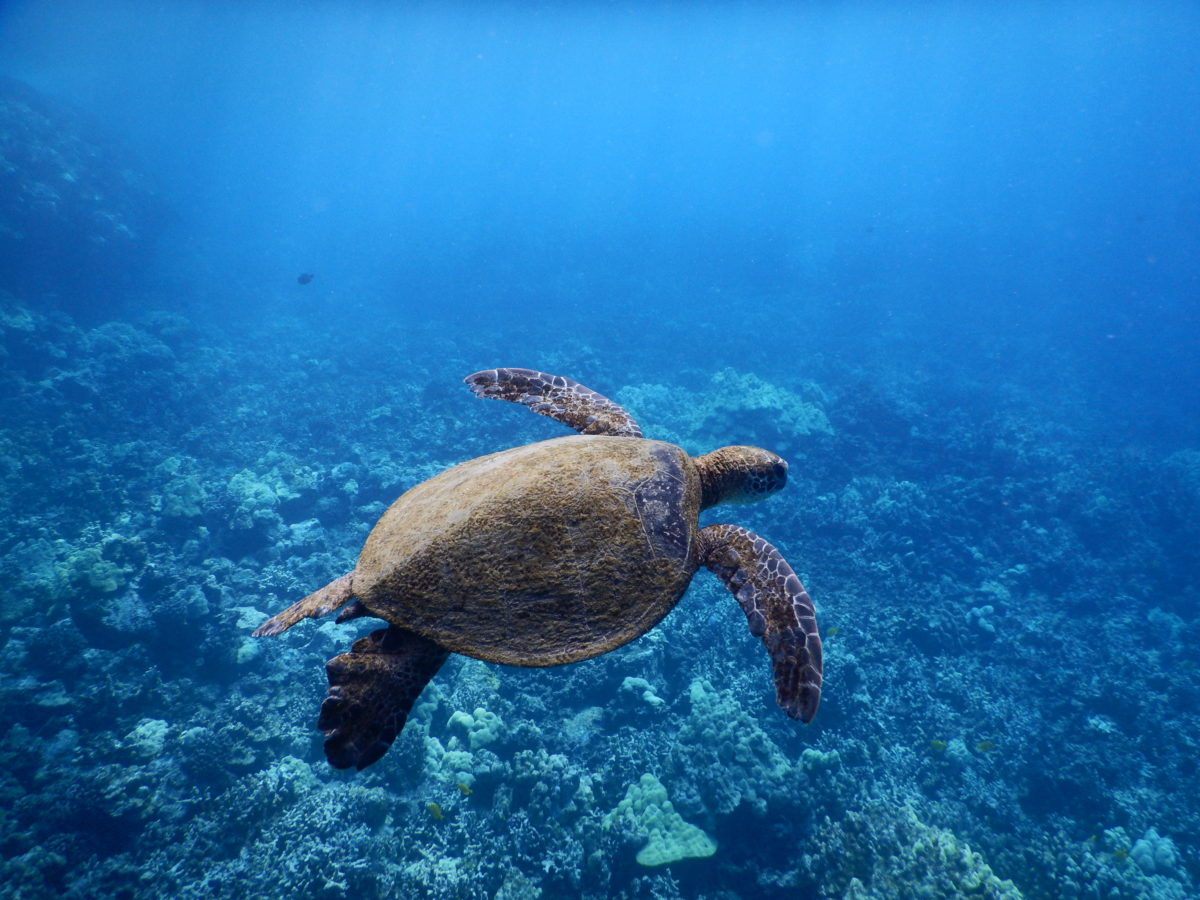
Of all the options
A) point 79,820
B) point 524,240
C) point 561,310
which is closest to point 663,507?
point 79,820

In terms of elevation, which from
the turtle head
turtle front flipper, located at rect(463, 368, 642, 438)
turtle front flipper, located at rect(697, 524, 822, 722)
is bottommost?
turtle front flipper, located at rect(697, 524, 822, 722)

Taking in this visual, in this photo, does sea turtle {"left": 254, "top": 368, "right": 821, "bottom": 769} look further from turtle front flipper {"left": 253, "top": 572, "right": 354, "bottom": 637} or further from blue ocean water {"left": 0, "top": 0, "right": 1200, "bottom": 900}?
blue ocean water {"left": 0, "top": 0, "right": 1200, "bottom": 900}

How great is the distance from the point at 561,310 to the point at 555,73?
100 metres

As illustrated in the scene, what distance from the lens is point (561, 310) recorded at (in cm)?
2730

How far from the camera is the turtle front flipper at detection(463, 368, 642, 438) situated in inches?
182

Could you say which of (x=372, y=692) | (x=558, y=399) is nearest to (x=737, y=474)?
(x=558, y=399)

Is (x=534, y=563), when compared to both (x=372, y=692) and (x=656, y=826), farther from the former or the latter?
(x=656, y=826)

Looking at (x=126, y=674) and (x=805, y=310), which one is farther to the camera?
(x=805, y=310)

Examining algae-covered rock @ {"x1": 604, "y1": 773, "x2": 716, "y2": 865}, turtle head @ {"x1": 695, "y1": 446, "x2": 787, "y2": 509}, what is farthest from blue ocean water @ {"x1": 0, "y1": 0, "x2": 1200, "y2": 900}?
turtle head @ {"x1": 695, "y1": 446, "x2": 787, "y2": 509}

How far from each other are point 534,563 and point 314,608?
4.65ft

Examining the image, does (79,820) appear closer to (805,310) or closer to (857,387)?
(857,387)

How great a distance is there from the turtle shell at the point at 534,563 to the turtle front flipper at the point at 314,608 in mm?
174

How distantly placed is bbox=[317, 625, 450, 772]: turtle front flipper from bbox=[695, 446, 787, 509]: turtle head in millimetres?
2410

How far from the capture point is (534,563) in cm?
262
